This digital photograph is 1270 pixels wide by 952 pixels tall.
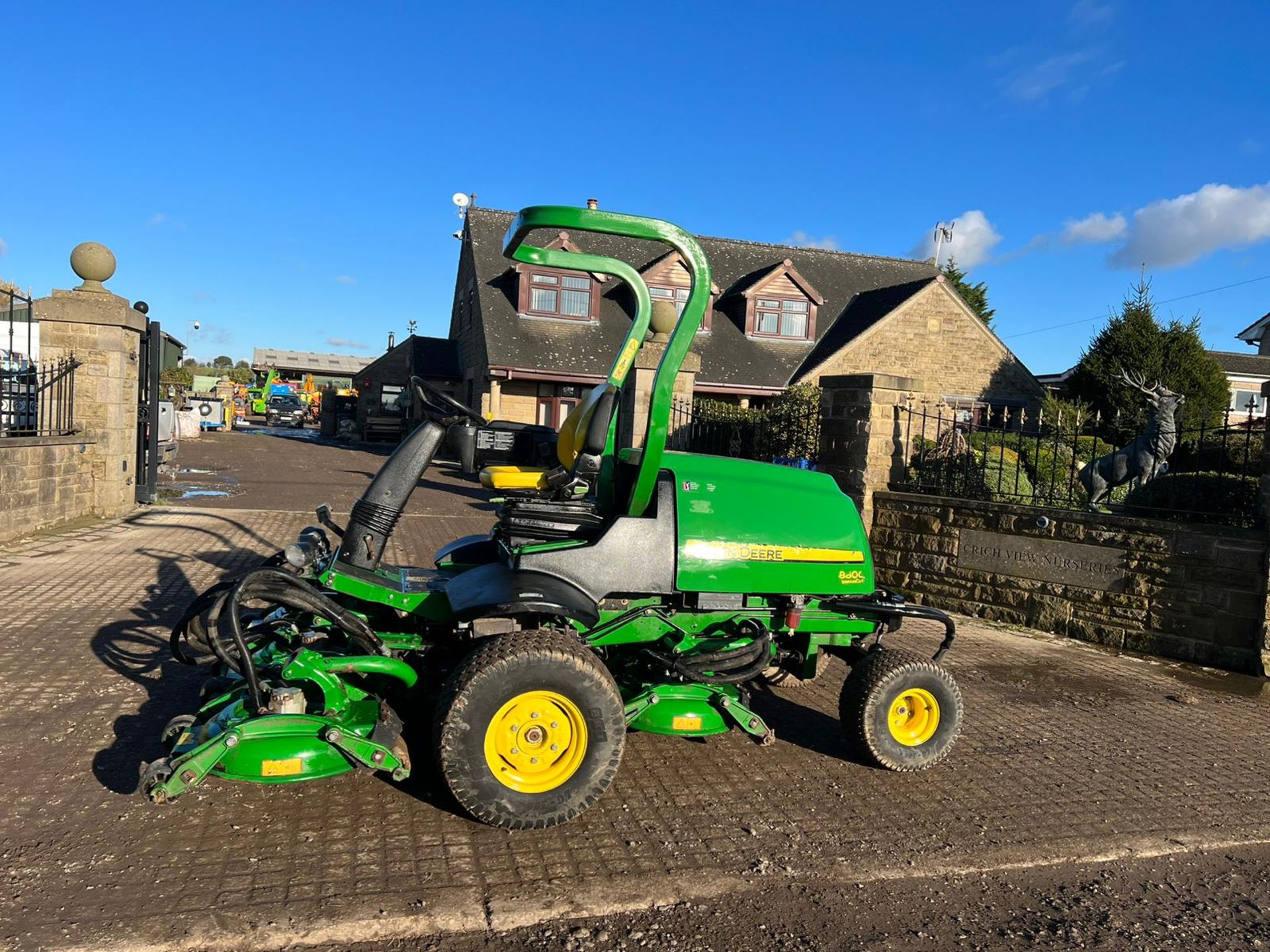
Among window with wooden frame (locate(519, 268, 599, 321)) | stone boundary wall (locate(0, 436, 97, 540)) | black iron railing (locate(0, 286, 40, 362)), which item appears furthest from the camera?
window with wooden frame (locate(519, 268, 599, 321))

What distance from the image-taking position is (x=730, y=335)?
83.5 ft

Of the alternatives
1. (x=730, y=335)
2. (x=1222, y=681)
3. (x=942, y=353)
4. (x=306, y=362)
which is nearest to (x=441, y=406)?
(x=1222, y=681)

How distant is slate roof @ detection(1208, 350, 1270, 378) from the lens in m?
33.1

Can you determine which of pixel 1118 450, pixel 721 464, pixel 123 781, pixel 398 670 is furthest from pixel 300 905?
pixel 1118 450

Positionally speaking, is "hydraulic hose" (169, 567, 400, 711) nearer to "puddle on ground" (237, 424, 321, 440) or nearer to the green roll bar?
the green roll bar

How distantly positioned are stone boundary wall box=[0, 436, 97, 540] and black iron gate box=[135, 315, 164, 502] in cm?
146

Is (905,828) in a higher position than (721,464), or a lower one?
lower

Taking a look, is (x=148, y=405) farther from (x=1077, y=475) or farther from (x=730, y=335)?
(x=730, y=335)

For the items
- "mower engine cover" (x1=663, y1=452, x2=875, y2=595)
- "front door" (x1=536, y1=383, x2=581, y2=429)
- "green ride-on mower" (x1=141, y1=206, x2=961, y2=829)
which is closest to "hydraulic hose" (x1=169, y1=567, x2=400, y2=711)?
"green ride-on mower" (x1=141, y1=206, x2=961, y2=829)

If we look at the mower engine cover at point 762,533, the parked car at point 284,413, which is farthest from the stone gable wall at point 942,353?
the parked car at point 284,413

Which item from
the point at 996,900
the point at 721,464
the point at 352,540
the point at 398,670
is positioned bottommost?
the point at 996,900

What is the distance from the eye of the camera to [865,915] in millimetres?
3080

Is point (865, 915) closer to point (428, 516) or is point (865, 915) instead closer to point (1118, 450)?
point (1118, 450)

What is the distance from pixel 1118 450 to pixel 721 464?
582 centimetres
